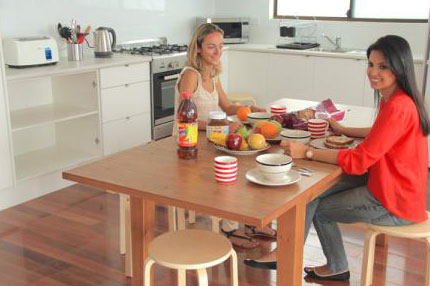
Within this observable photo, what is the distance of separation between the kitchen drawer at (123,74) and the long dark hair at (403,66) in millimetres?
2372

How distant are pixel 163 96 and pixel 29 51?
1.28m

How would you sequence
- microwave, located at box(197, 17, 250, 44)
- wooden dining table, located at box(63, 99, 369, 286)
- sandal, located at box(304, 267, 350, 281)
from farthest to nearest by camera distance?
microwave, located at box(197, 17, 250, 44) → sandal, located at box(304, 267, 350, 281) → wooden dining table, located at box(63, 99, 369, 286)

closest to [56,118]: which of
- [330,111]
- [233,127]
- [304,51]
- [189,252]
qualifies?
[233,127]

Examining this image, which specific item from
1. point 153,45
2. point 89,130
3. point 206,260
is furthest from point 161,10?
point 206,260

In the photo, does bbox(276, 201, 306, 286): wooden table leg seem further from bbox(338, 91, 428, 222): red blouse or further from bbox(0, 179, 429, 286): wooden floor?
bbox(0, 179, 429, 286): wooden floor

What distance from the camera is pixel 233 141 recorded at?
2273 millimetres

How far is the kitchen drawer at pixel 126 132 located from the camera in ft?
14.0

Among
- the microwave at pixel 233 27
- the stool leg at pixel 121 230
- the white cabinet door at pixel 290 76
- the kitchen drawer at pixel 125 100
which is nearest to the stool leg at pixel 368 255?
the stool leg at pixel 121 230

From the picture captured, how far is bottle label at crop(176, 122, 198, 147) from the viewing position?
2.21 meters

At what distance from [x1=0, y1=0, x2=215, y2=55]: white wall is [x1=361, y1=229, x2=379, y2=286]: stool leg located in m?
2.92

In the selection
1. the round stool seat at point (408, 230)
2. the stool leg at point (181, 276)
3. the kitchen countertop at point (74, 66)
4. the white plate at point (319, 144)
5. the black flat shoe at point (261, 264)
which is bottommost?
the black flat shoe at point (261, 264)

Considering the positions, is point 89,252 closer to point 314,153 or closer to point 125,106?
point 314,153

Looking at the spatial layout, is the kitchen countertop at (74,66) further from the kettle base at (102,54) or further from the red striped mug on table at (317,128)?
the red striped mug on table at (317,128)

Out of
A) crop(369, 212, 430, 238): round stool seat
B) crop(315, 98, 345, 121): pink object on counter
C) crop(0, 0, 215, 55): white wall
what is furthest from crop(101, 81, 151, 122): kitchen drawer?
crop(369, 212, 430, 238): round stool seat
